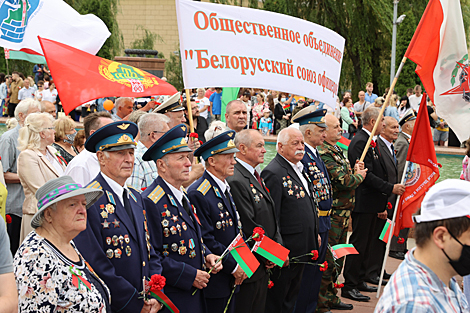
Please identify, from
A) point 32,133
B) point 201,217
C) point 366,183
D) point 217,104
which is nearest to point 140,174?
point 201,217

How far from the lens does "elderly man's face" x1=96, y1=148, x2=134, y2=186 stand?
11.9 feet

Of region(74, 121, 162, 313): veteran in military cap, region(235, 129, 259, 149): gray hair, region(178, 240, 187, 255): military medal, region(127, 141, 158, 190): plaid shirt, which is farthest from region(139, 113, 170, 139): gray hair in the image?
region(178, 240, 187, 255): military medal

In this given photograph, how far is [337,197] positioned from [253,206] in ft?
6.04

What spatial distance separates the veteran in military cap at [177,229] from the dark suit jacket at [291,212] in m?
1.31

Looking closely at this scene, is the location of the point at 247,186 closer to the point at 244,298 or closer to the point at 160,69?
the point at 244,298

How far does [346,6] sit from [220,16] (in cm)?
2108

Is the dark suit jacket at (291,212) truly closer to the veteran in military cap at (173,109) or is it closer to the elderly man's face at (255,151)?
the elderly man's face at (255,151)

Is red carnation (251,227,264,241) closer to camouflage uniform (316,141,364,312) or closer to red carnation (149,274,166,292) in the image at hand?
red carnation (149,274,166,292)

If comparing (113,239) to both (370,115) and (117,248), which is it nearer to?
(117,248)

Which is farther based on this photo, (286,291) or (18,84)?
(18,84)

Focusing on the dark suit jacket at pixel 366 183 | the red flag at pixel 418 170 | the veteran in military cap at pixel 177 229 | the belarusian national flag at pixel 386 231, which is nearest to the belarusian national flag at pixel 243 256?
the veteran in military cap at pixel 177 229

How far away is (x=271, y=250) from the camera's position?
181 inches

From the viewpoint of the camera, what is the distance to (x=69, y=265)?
291 cm

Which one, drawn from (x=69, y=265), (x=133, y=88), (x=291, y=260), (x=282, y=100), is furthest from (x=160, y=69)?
(x=69, y=265)
